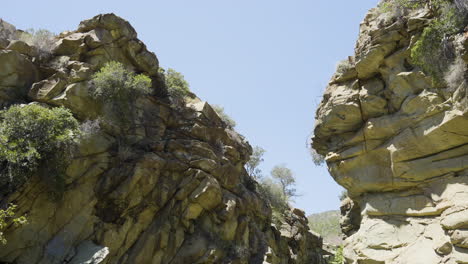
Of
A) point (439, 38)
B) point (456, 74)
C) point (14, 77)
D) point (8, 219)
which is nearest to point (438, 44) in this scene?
point (439, 38)

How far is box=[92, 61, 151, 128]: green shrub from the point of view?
18.1 meters

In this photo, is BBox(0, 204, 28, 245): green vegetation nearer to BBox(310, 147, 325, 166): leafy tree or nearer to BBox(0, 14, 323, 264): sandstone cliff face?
BBox(0, 14, 323, 264): sandstone cliff face

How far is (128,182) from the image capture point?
17391 mm

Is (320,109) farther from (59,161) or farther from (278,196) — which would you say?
(278,196)

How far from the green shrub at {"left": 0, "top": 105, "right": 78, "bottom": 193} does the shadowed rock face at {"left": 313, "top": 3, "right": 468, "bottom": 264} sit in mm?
11542

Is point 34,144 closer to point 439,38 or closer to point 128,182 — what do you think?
point 128,182

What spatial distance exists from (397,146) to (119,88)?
46.4 ft

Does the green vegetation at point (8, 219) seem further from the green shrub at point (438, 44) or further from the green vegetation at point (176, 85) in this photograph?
the green shrub at point (438, 44)

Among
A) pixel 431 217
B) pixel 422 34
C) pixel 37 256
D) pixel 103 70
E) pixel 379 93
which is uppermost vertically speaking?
pixel 103 70

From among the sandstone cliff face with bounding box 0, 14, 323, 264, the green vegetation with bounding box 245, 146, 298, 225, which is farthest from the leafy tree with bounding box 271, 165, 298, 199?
the sandstone cliff face with bounding box 0, 14, 323, 264

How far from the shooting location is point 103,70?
1862 centimetres

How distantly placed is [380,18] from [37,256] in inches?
675

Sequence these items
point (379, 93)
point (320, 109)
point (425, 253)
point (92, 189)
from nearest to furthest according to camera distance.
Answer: point (425, 253) → point (379, 93) → point (320, 109) → point (92, 189)

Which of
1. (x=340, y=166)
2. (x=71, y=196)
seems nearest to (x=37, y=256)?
(x=71, y=196)
